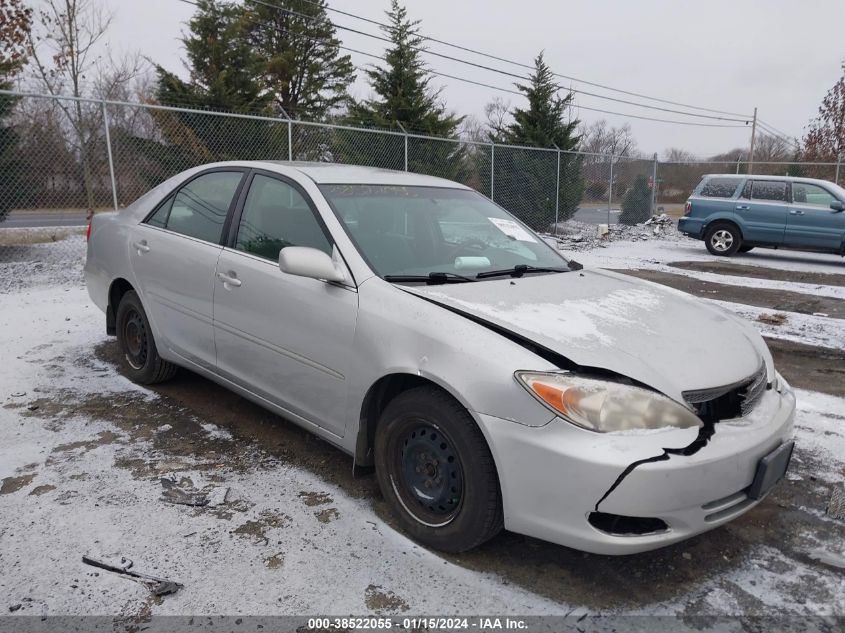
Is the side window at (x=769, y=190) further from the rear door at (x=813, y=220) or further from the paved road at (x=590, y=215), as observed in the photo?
the paved road at (x=590, y=215)

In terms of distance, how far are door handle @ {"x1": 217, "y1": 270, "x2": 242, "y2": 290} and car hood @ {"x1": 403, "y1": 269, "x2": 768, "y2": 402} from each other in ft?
3.79

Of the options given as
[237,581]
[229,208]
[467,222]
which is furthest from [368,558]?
[229,208]

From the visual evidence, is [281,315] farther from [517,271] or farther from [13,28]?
[13,28]

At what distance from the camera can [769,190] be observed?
482 inches

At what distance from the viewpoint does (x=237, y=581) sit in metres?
2.30

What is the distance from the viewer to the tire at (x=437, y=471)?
2268 millimetres

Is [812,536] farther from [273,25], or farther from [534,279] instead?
[273,25]

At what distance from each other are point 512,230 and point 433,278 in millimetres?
1033

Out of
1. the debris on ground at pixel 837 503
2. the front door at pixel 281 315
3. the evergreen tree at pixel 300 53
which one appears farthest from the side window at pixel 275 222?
the evergreen tree at pixel 300 53

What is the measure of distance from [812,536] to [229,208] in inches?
137

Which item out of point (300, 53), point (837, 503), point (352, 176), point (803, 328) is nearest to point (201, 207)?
point (352, 176)

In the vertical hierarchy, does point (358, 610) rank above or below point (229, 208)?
below

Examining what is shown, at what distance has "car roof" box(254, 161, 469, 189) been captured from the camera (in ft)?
11.0

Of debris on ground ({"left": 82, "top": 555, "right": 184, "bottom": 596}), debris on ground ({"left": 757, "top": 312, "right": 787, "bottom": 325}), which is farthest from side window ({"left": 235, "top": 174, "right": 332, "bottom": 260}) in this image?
debris on ground ({"left": 757, "top": 312, "right": 787, "bottom": 325})
